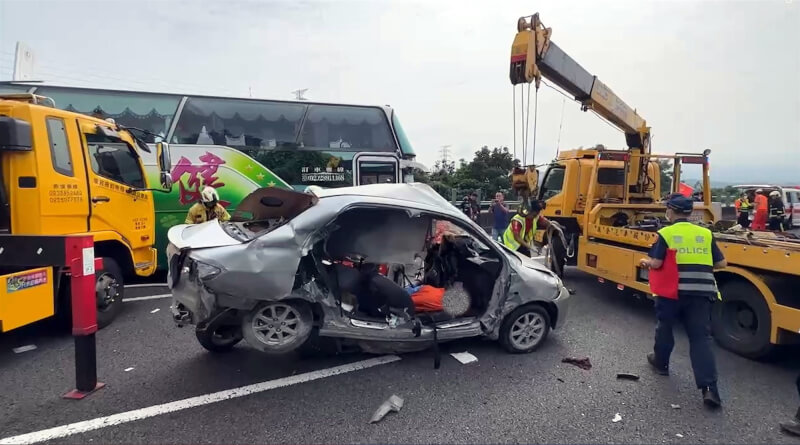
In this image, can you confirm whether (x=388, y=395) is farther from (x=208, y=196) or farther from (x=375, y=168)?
(x=375, y=168)

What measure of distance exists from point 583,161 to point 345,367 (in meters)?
5.87

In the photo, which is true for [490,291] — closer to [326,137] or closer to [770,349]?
[770,349]

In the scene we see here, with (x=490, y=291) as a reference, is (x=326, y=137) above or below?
above

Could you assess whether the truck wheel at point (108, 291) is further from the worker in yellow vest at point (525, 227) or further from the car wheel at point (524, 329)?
the worker in yellow vest at point (525, 227)

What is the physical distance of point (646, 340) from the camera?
4.86 meters

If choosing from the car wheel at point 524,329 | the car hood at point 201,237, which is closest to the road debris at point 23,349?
the car hood at point 201,237

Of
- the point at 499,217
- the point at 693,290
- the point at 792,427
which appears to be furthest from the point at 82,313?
the point at 499,217

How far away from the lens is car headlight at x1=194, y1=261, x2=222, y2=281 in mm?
3236

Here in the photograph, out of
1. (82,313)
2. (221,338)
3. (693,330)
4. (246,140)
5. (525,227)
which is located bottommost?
(221,338)

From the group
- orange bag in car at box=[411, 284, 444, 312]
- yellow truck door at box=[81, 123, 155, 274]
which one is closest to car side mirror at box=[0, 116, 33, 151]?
yellow truck door at box=[81, 123, 155, 274]

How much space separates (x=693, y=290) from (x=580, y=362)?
3.85 feet

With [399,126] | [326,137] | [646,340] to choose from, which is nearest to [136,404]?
[646,340]

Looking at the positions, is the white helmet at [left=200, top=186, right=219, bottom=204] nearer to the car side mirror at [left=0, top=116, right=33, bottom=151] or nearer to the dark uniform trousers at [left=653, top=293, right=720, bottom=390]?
the car side mirror at [left=0, top=116, right=33, bottom=151]

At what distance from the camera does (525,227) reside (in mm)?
7133
